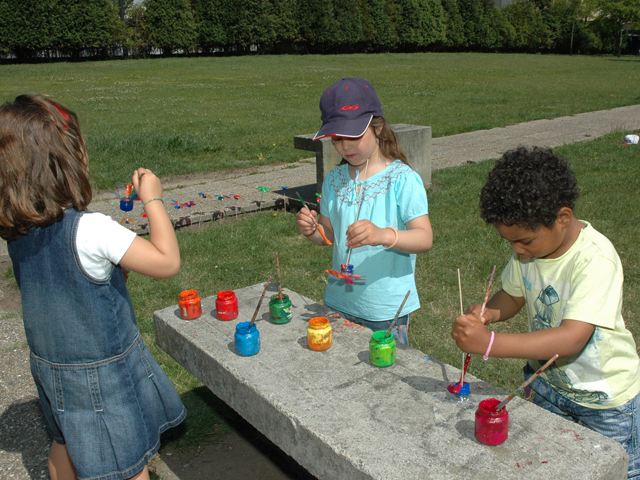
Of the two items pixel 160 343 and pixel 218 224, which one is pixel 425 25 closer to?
pixel 218 224

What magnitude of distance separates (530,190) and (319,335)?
0.95m

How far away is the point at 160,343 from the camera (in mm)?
2670

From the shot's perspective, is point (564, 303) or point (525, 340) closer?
point (525, 340)

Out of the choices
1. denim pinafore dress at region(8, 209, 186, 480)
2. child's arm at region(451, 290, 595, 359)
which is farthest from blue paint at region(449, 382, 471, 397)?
denim pinafore dress at region(8, 209, 186, 480)

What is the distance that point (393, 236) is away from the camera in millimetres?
2207

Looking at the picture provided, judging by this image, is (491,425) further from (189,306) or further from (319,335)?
(189,306)

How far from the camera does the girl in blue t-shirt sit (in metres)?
2.35

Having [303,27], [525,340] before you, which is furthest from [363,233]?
Answer: [303,27]

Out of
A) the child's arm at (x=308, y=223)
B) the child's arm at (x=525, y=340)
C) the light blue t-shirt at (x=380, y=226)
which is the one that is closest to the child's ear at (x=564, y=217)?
the child's arm at (x=525, y=340)

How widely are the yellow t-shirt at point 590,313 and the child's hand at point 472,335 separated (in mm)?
279

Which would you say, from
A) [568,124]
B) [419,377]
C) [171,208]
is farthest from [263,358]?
[568,124]

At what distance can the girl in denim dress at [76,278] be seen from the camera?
1.68 m

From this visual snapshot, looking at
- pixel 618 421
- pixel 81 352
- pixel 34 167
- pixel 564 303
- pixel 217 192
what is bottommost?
pixel 217 192

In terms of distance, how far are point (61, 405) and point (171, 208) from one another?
15.2ft
